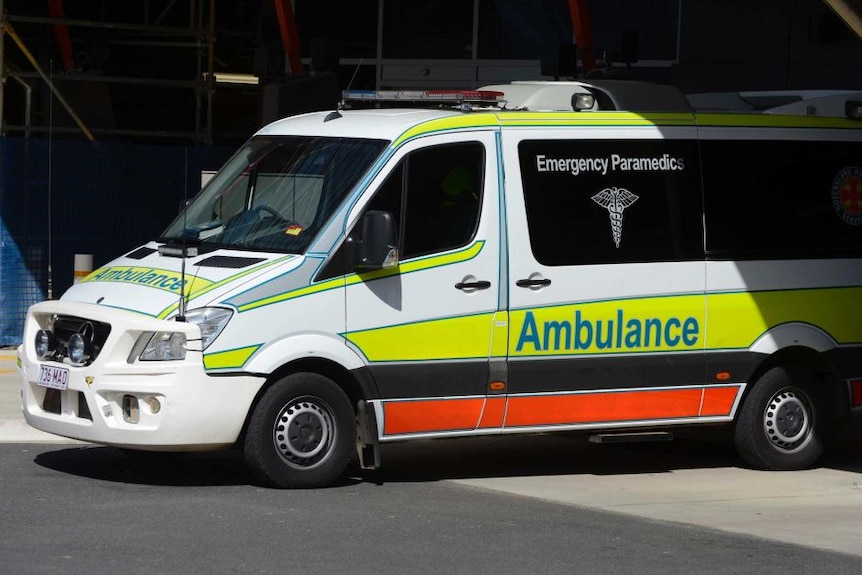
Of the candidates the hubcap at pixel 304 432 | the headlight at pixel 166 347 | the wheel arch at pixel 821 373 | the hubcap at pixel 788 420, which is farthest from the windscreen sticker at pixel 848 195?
the headlight at pixel 166 347

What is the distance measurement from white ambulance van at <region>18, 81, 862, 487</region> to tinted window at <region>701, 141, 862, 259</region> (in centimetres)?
2

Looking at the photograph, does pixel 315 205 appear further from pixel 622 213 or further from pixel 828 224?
pixel 828 224

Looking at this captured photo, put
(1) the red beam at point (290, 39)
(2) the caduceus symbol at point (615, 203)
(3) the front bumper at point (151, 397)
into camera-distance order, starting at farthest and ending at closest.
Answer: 1. (1) the red beam at point (290, 39)
2. (2) the caduceus symbol at point (615, 203)
3. (3) the front bumper at point (151, 397)

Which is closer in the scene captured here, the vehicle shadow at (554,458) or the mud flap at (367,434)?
the mud flap at (367,434)

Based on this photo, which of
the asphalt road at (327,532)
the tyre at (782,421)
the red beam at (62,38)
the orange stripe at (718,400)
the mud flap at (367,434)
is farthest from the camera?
the red beam at (62,38)

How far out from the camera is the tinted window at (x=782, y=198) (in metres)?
10.4

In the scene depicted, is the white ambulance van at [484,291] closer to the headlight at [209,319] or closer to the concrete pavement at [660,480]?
the headlight at [209,319]

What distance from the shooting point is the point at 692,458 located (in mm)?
11367

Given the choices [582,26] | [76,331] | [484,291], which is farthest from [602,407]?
[582,26]

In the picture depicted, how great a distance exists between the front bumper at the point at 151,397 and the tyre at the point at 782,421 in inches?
136

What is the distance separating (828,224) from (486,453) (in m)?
2.84

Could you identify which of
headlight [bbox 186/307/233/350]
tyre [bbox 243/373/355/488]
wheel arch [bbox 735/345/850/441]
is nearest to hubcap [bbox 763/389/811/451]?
wheel arch [bbox 735/345/850/441]

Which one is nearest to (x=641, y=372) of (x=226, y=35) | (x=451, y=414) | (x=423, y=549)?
(x=451, y=414)

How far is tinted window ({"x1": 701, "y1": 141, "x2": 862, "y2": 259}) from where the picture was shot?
34.1ft
